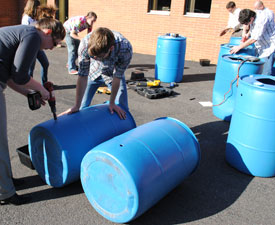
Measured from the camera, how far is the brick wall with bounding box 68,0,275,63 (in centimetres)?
993

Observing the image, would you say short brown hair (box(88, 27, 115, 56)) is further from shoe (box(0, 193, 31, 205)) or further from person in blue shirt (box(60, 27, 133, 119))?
shoe (box(0, 193, 31, 205))

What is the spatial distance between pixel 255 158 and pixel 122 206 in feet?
6.18

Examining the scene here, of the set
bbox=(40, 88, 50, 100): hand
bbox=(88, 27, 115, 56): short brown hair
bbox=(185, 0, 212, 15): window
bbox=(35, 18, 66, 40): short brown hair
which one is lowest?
bbox=(40, 88, 50, 100): hand

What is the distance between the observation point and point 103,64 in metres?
3.37

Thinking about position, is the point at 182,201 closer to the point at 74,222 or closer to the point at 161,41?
the point at 74,222

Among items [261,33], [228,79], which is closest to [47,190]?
[228,79]

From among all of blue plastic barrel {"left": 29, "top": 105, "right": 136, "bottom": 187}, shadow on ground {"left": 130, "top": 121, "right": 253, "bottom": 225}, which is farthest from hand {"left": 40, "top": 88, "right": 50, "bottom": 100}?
shadow on ground {"left": 130, "top": 121, "right": 253, "bottom": 225}

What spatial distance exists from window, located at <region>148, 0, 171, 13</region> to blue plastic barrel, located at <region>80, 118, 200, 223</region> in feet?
30.8

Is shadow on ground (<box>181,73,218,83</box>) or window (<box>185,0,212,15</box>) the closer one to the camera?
shadow on ground (<box>181,73,218,83</box>)

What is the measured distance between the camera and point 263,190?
10.6 ft

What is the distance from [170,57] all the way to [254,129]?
4352 millimetres

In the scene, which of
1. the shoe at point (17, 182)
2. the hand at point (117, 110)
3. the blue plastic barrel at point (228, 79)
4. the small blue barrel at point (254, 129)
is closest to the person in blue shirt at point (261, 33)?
the blue plastic barrel at point (228, 79)

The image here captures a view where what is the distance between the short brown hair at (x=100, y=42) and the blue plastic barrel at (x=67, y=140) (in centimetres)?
76

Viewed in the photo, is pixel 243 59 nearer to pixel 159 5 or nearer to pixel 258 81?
pixel 258 81
